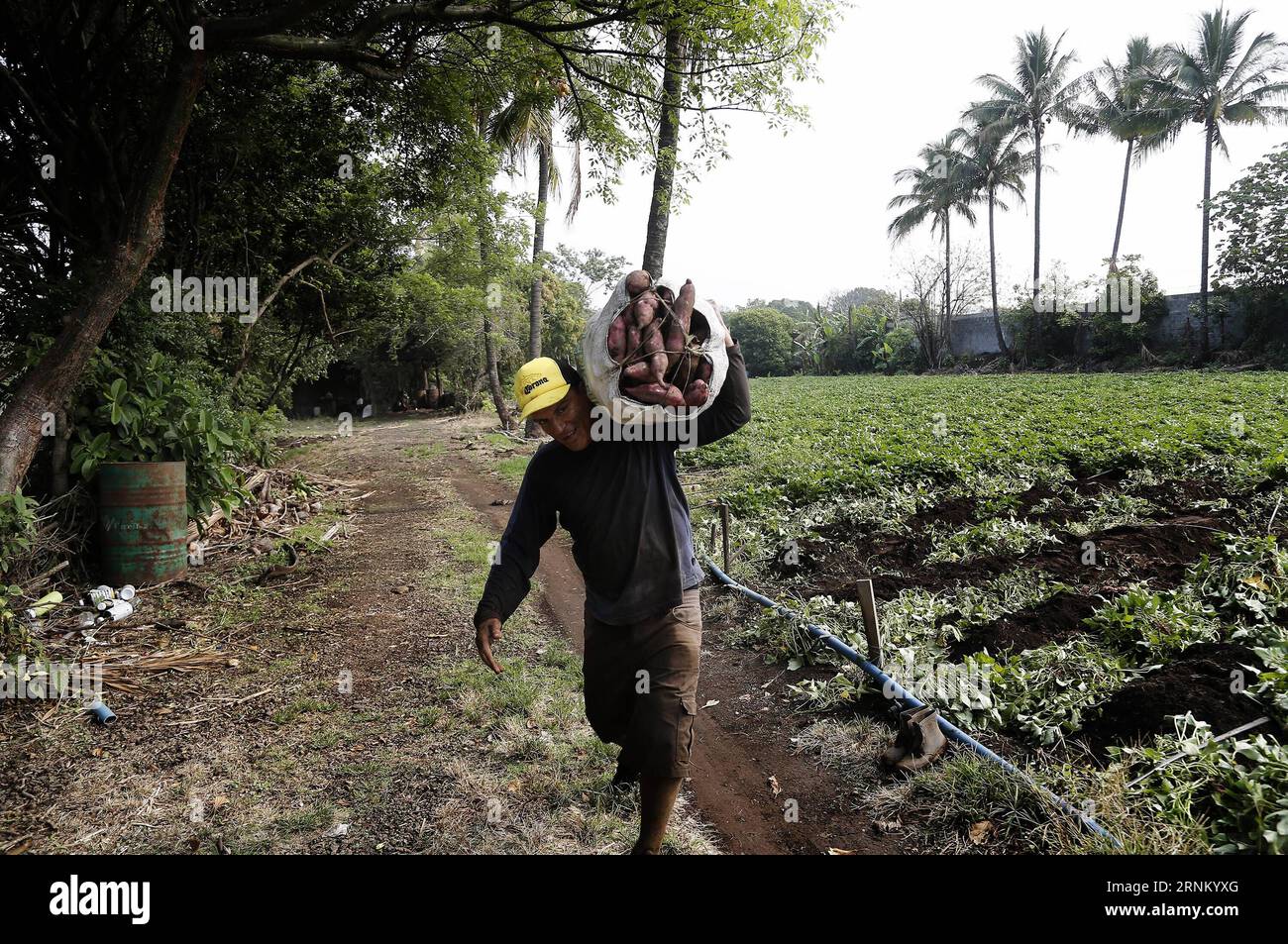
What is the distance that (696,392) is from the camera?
7.70 feet

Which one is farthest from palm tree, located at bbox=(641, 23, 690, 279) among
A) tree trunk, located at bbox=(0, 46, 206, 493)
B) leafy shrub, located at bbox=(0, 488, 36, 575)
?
leafy shrub, located at bbox=(0, 488, 36, 575)

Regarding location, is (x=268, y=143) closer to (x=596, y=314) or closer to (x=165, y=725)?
(x=165, y=725)

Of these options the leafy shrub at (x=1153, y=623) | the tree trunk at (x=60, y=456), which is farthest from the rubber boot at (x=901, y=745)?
the tree trunk at (x=60, y=456)

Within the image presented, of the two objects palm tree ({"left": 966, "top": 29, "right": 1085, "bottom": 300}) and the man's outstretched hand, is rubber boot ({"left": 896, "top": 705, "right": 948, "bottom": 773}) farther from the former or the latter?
palm tree ({"left": 966, "top": 29, "right": 1085, "bottom": 300})

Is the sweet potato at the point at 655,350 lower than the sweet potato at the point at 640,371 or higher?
higher

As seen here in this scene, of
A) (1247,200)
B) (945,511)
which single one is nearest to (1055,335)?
(1247,200)

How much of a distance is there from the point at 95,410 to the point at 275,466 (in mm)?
4357

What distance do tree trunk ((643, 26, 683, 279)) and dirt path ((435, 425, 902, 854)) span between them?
4.75 m

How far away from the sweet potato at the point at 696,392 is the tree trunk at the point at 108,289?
4900mm

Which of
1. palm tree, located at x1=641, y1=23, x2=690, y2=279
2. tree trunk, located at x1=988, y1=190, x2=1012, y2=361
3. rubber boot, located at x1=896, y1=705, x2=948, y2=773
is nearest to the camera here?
rubber boot, located at x1=896, y1=705, x2=948, y2=773

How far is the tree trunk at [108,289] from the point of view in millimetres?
4762

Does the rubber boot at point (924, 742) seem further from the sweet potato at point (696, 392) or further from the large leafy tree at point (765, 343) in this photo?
the large leafy tree at point (765, 343)

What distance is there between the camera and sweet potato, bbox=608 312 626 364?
2.25m

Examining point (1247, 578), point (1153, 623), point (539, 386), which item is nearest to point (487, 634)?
point (539, 386)
